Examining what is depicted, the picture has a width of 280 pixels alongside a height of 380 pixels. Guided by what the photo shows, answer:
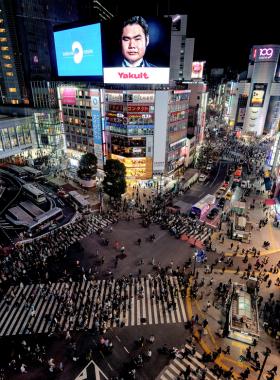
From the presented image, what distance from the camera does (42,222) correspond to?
135ft

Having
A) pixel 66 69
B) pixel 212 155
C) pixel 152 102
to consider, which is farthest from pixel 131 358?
pixel 66 69

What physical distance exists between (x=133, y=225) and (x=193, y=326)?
2151 centimetres

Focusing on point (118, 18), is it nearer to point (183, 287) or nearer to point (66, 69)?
point (66, 69)

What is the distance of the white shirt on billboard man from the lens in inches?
2159

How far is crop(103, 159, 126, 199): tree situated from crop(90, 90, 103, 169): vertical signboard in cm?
1458

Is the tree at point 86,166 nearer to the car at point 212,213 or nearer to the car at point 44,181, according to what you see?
the car at point 44,181

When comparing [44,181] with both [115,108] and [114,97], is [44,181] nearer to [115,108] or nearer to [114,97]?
[115,108]

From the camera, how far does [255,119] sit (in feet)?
359

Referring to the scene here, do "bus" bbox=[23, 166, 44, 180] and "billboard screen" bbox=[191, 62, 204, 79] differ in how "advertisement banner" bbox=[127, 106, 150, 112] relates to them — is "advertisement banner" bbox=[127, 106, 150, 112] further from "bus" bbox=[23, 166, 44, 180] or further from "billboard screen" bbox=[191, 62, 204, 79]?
"billboard screen" bbox=[191, 62, 204, 79]

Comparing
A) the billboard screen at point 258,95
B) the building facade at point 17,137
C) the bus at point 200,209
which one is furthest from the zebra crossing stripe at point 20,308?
the billboard screen at point 258,95

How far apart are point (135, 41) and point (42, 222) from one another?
47.8 metres

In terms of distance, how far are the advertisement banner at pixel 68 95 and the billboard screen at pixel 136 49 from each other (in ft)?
43.6

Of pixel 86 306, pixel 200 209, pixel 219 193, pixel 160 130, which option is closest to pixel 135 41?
pixel 160 130

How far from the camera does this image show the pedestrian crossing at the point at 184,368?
801 inches
